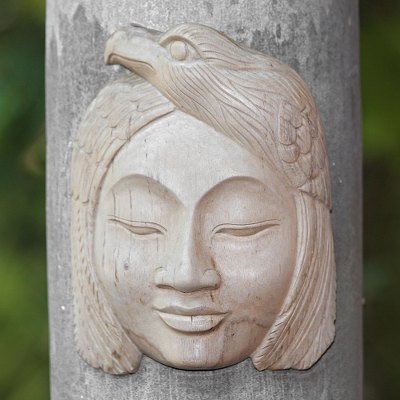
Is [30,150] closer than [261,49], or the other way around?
[261,49]

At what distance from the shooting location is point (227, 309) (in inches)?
58.4

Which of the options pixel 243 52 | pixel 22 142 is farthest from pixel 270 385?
pixel 22 142

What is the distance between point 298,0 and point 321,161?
0.28m

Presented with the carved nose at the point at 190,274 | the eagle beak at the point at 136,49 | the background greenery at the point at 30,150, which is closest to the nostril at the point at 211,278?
the carved nose at the point at 190,274

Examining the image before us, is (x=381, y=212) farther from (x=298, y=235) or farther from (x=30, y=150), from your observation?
(x=298, y=235)

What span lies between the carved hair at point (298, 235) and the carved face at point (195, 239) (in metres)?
0.02

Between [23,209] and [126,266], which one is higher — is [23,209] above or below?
above

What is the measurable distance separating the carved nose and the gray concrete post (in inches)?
8.3

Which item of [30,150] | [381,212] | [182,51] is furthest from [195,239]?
[381,212]

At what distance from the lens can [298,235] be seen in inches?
59.9

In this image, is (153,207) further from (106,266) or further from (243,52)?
(243,52)

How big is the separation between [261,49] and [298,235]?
12.7 inches

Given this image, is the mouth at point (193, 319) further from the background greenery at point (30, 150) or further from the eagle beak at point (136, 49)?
the background greenery at point (30, 150)

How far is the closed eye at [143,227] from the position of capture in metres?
1.47
